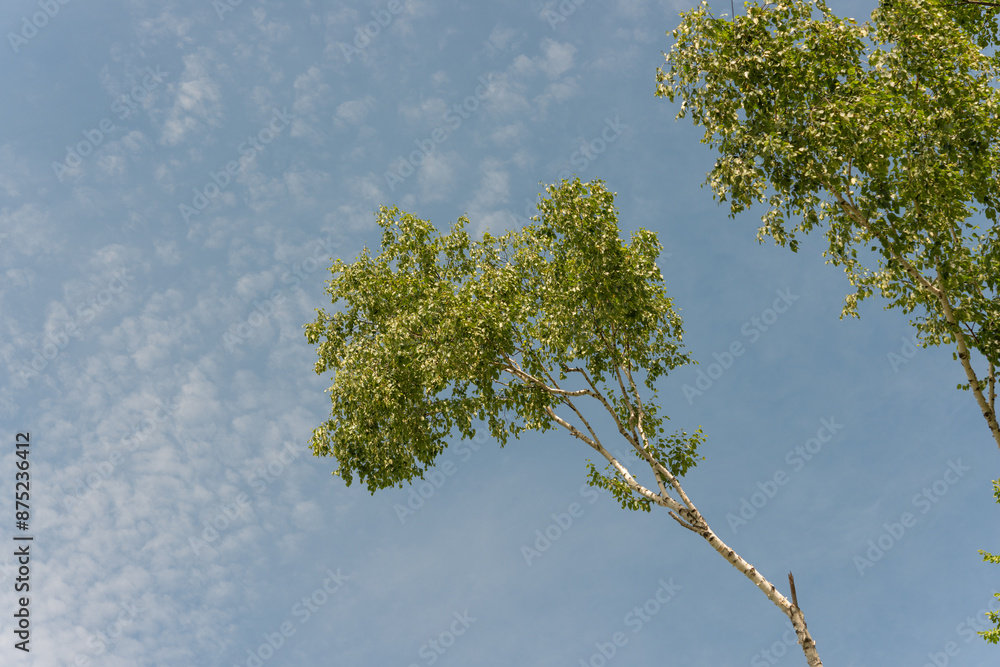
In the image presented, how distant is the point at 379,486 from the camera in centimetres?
1992

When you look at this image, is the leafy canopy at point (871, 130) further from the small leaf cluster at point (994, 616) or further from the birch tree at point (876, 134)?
the small leaf cluster at point (994, 616)

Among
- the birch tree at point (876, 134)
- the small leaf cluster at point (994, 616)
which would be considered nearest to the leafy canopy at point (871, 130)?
the birch tree at point (876, 134)

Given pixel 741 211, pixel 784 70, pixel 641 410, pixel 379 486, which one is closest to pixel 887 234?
pixel 741 211

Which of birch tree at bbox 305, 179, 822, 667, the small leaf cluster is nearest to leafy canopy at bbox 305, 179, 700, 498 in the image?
birch tree at bbox 305, 179, 822, 667

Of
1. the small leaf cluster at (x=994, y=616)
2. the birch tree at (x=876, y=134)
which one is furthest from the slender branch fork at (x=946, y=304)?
the small leaf cluster at (x=994, y=616)

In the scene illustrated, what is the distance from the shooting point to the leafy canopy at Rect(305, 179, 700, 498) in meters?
17.9

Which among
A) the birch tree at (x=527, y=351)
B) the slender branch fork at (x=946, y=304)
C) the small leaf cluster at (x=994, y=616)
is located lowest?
the small leaf cluster at (x=994, y=616)

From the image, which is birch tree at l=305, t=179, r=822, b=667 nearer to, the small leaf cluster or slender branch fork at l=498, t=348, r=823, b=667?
slender branch fork at l=498, t=348, r=823, b=667

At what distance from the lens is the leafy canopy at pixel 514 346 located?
17.9 metres

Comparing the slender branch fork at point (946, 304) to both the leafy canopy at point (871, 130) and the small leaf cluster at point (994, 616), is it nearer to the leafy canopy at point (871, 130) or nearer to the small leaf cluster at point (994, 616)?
the leafy canopy at point (871, 130)

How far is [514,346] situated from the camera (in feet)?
62.9

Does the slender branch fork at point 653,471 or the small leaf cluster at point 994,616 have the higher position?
the slender branch fork at point 653,471

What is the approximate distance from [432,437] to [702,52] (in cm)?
1365

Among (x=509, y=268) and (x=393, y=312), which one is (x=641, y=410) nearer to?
(x=509, y=268)
